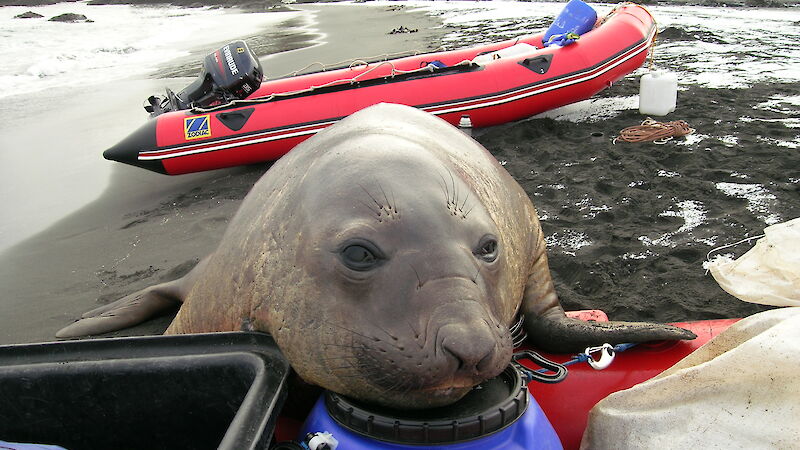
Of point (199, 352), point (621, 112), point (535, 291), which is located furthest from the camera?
point (621, 112)

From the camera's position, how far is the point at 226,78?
592 centimetres

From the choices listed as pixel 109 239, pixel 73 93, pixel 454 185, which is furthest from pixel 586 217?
pixel 73 93

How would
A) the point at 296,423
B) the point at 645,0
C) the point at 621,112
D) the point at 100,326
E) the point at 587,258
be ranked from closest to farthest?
the point at 296,423 < the point at 100,326 < the point at 587,258 < the point at 621,112 < the point at 645,0

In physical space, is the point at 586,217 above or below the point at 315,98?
below

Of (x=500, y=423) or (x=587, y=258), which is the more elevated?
(x=500, y=423)

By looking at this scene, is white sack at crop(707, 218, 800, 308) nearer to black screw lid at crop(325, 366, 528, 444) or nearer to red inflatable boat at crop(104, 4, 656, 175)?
black screw lid at crop(325, 366, 528, 444)

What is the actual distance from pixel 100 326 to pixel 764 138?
Answer: 4.80 meters

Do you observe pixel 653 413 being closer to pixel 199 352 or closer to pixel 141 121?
pixel 199 352

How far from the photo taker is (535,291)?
251 cm

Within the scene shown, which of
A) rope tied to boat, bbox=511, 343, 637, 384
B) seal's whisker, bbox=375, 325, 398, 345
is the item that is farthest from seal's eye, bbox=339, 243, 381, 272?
rope tied to boat, bbox=511, 343, 637, 384

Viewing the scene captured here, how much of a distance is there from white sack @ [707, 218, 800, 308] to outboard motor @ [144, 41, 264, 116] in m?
4.45

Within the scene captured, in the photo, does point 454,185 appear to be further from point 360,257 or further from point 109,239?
point 109,239

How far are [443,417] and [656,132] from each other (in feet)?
14.8

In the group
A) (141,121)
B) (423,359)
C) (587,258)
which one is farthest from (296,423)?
(141,121)
